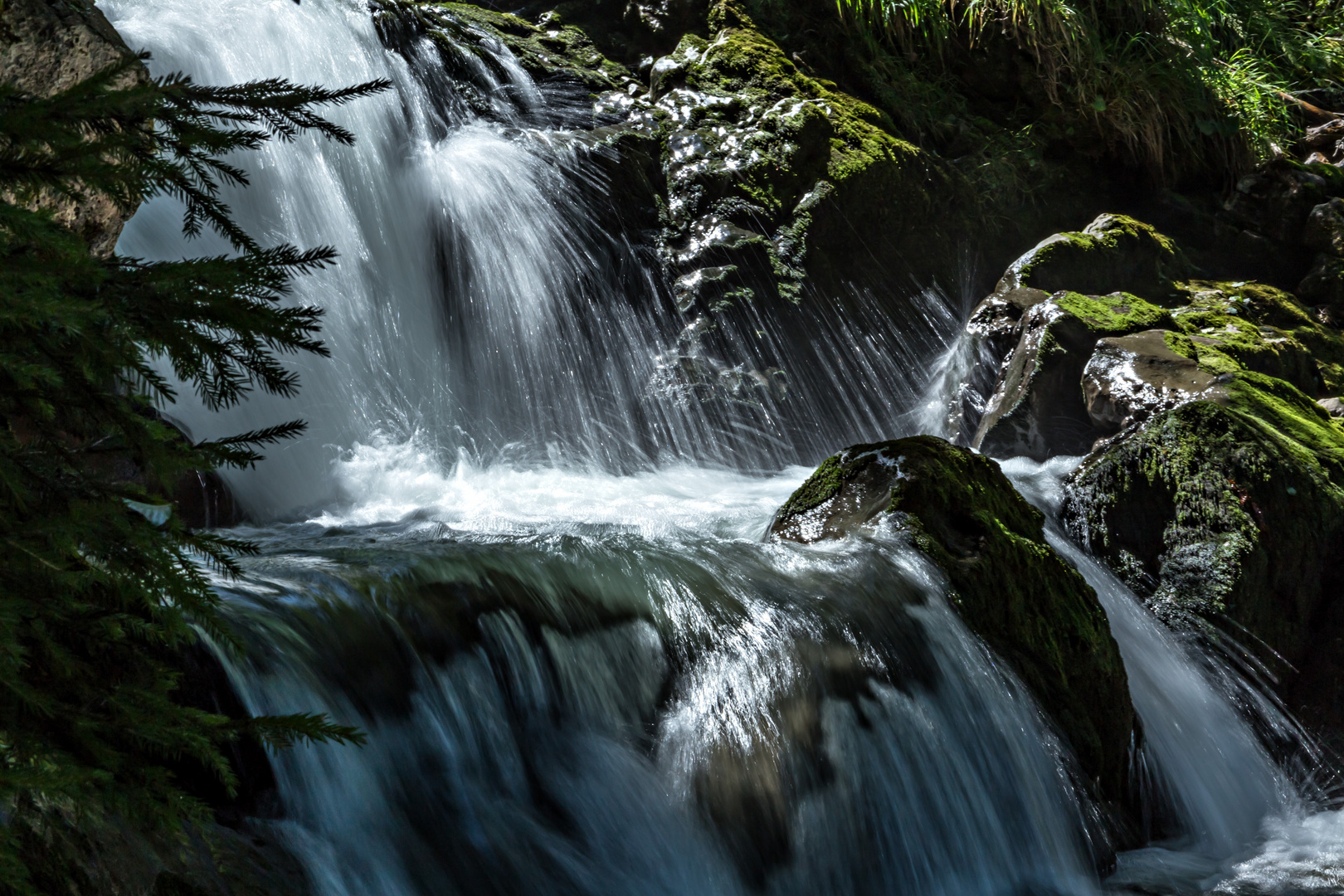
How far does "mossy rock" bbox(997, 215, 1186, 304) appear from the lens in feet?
26.0

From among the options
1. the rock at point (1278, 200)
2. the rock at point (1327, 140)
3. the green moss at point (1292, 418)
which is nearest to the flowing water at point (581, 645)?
the green moss at point (1292, 418)

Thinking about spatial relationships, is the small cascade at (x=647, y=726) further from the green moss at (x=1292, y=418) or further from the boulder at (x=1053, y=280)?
the boulder at (x=1053, y=280)

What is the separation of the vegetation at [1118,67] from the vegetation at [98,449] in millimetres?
9759

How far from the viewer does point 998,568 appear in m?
4.09

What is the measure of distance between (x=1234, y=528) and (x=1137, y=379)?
1.31m

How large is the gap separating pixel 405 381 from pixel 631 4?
552 cm

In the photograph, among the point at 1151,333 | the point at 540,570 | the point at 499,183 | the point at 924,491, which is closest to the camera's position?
the point at 540,570

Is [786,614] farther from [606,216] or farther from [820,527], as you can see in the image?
[606,216]

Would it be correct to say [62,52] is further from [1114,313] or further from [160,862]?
[1114,313]

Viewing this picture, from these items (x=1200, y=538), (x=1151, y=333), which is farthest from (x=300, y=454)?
(x=1151, y=333)

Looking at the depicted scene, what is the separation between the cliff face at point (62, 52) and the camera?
3.30 metres

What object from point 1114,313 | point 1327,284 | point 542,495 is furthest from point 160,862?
point 1327,284

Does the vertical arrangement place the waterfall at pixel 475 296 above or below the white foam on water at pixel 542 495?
above

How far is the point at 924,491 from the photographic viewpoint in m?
4.21
